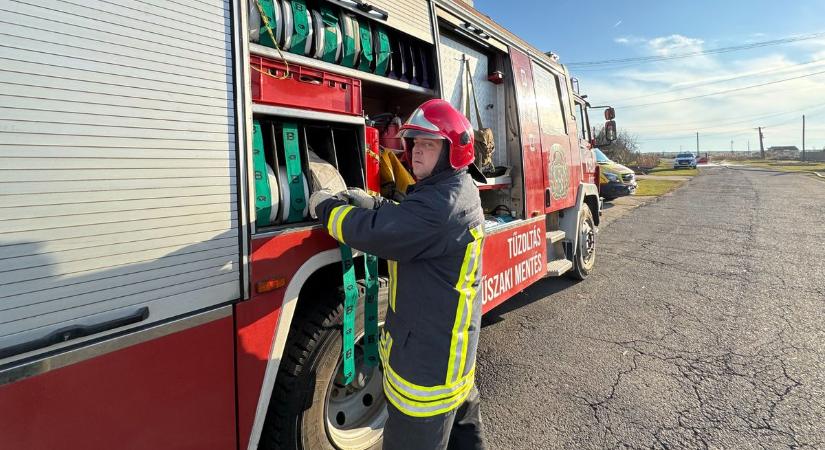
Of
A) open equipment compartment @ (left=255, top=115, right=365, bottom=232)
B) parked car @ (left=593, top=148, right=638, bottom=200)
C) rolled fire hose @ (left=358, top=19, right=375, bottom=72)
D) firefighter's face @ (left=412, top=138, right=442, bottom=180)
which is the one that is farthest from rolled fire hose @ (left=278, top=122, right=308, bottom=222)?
parked car @ (left=593, top=148, right=638, bottom=200)

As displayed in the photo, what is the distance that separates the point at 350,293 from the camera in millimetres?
2066

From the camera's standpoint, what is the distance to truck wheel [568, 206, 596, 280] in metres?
5.54

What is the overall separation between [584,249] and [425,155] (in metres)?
4.57

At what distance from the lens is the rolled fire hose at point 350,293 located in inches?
81.4

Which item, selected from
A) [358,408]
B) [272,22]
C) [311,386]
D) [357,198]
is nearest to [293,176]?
[357,198]

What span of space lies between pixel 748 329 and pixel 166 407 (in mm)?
4850

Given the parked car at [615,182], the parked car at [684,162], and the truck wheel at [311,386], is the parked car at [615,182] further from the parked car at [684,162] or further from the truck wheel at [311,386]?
the parked car at [684,162]

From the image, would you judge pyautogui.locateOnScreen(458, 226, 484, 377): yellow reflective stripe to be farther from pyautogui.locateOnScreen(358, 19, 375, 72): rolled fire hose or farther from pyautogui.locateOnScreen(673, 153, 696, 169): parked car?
pyautogui.locateOnScreen(673, 153, 696, 169): parked car

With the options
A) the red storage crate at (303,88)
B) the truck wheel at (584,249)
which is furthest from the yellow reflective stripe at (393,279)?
the truck wheel at (584,249)

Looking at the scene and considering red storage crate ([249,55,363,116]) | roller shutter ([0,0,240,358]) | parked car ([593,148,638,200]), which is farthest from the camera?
parked car ([593,148,638,200])

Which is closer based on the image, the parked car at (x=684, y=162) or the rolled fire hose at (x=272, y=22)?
the rolled fire hose at (x=272, y=22)


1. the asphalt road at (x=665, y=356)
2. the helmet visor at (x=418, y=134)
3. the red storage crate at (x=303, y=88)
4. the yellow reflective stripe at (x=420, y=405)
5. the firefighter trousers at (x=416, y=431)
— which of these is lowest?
the asphalt road at (x=665, y=356)

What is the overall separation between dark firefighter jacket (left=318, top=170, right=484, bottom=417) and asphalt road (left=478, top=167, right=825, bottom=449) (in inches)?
45.9

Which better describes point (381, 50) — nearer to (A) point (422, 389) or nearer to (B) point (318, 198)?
(B) point (318, 198)
